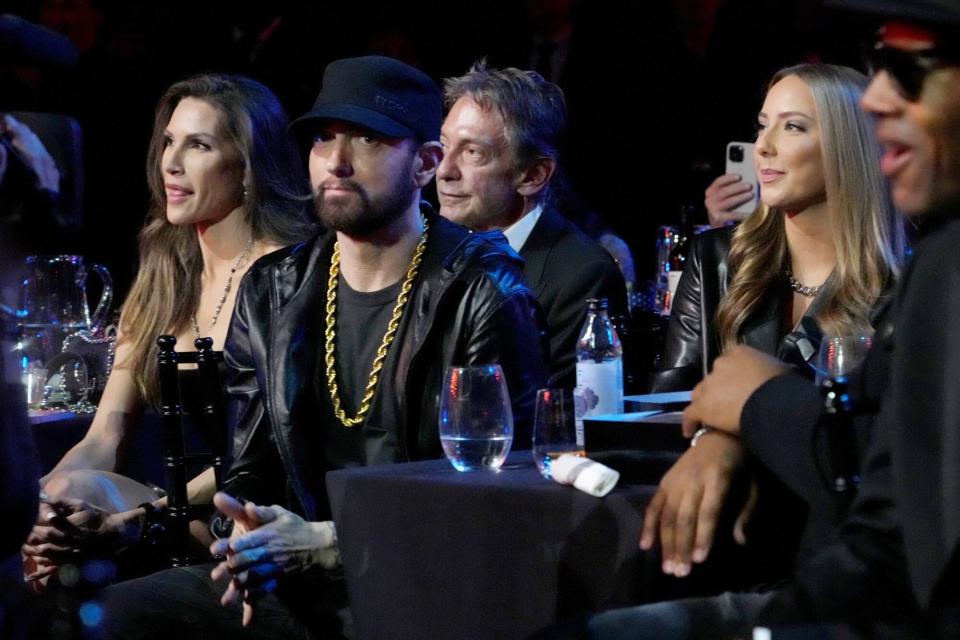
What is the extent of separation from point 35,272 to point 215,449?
4.37ft

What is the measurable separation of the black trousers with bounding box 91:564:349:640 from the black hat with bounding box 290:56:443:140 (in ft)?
4.02

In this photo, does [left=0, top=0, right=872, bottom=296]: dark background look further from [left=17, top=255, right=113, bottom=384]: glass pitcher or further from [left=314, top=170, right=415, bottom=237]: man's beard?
[left=314, top=170, right=415, bottom=237]: man's beard

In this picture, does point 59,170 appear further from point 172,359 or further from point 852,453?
point 172,359

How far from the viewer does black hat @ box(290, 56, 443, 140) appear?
11.6 ft

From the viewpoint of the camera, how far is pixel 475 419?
267cm

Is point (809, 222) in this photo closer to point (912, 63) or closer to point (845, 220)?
point (845, 220)

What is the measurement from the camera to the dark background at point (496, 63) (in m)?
6.58

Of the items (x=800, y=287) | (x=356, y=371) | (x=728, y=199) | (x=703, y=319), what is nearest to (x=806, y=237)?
(x=800, y=287)

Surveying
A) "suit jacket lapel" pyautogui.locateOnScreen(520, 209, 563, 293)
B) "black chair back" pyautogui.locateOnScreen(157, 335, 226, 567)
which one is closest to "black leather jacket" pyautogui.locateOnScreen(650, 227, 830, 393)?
"suit jacket lapel" pyautogui.locateOnScreen(520, 209, 563, 293)

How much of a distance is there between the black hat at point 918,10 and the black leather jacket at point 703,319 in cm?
211

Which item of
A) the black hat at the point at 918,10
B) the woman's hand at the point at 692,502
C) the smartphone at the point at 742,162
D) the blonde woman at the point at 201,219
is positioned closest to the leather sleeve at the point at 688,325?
the smartphone at the point at 742,162

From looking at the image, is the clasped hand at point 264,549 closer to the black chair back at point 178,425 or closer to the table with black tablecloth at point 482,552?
the table with black tablecloth at point 482,552

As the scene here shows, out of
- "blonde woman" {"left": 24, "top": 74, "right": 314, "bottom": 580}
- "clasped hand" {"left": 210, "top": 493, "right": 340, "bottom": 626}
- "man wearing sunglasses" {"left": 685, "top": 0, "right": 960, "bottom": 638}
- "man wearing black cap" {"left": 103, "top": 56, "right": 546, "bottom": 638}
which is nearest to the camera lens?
"man wearing sunglasses" {"left": 685, "top": 0, "right": 960, "bottom": 638}

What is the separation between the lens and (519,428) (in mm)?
3271
